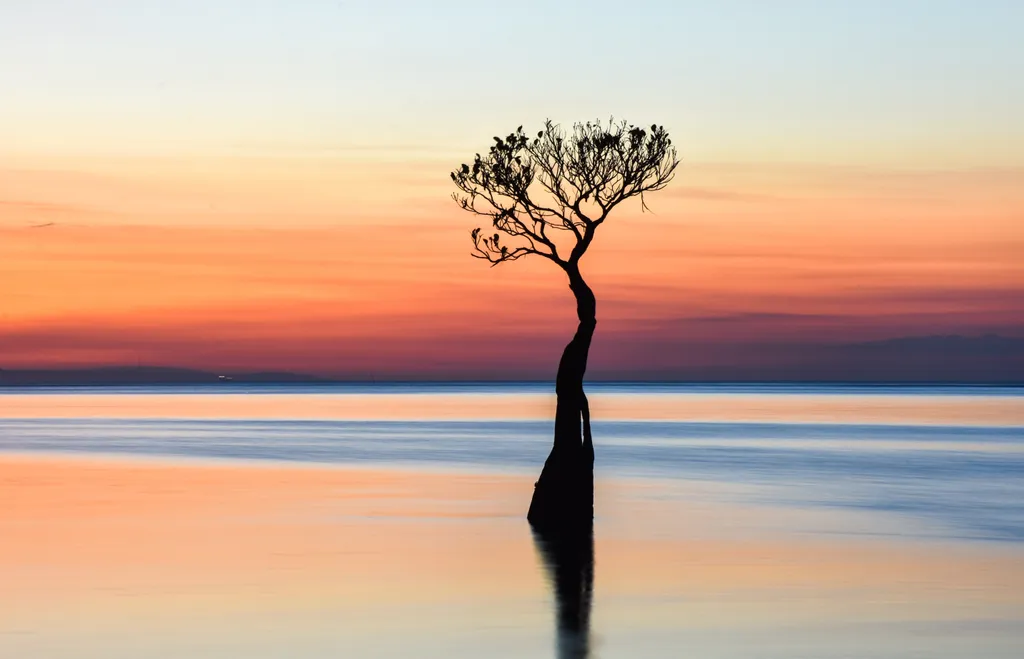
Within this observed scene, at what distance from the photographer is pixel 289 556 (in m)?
22.3

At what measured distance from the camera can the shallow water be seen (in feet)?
51.3

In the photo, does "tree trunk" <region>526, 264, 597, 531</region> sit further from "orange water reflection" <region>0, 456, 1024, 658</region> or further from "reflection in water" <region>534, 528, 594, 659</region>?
"orange water reflection" <region>0, 456, 1024, 658</region>

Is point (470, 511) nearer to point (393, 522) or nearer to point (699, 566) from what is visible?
point (393, 522)

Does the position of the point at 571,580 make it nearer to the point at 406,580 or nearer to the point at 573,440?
the point at 406,580

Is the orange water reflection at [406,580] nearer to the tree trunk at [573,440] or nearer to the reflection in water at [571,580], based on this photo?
the reflection in water at [571,580]

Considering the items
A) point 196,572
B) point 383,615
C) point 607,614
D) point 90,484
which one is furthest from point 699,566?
point 90,484

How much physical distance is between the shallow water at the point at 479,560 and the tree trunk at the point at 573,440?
0.84m

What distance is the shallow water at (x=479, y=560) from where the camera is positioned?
51.3 feet

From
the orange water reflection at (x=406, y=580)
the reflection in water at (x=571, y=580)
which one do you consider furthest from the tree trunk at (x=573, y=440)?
the orange water reflection at (x=406, y=580)

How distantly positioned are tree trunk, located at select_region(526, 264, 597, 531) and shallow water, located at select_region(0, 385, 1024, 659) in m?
0.84

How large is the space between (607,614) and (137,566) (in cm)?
803

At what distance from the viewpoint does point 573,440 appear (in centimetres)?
2336

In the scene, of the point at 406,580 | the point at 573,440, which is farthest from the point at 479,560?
the point at 573,440

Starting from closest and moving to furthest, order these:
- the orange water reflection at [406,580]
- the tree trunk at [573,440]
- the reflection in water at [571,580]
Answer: the reflection in water at [571,580], the orange water reflection at [406,580], the tree trunk at [573,440]
